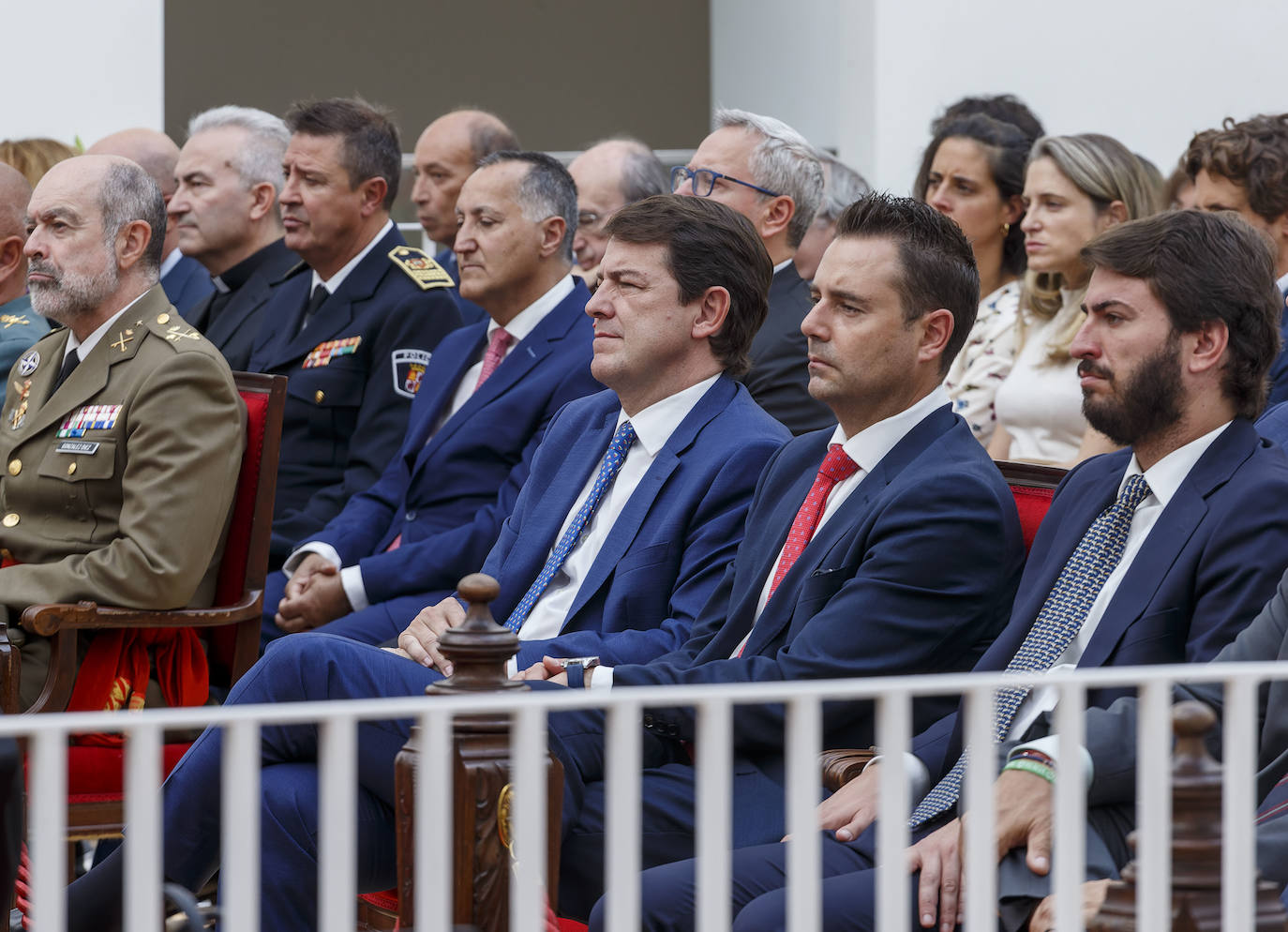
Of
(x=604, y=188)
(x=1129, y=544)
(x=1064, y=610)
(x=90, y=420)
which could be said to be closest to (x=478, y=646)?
(x=1064, y=610)

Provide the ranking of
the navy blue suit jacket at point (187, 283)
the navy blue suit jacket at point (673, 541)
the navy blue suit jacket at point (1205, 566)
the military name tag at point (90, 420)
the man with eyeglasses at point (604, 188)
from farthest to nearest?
1. the navy blue suit jacket at point (187, 283)
2. the man with eyeglasses at point (604, 188)
3. the military name tag at point (90, 420)
4. the navy blue suit jacket at point (673, 541)
5. the navy blue suit jacket at point (1205, 566)

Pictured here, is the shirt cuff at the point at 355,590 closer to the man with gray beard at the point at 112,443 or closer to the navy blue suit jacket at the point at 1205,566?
the man with gray beard at the point at 112,443

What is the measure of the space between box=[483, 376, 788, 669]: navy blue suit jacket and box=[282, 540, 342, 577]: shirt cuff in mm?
1098

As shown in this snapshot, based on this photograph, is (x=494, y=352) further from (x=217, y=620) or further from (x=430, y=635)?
(x=430, y=635)

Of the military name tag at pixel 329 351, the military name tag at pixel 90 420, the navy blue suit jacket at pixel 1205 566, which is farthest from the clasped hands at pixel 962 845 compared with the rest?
the military name tag at pixel 329 351

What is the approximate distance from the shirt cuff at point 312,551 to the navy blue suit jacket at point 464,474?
2 centimetres

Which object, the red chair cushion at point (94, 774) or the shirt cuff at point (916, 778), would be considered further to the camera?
the red chair cushion at point (94, 774)

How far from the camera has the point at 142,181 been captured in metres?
3.74

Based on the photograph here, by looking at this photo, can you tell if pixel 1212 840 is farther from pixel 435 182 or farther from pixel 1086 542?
pixel 435 182

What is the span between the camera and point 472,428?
395cm

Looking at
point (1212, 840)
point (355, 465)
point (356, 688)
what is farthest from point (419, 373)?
point (1212, 840)

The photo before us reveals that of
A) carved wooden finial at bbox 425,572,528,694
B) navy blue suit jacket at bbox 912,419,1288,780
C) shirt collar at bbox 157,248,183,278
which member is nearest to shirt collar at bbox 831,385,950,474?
navy blue suit jacket at bbox 912,419,1288,780

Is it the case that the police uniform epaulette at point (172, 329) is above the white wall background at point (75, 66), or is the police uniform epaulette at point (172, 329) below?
below

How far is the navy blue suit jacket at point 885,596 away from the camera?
248 cm
